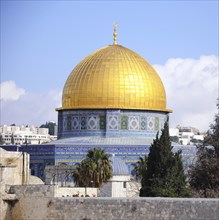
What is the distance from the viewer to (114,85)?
167 feet

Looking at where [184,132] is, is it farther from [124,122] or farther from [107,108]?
[124,122]

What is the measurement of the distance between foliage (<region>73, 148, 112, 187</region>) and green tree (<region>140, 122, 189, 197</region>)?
892 centimetres

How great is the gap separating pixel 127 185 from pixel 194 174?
10584 millimetres

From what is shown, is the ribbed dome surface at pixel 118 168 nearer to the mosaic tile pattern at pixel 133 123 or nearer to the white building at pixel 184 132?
the mosaic tile pattern at pixel 133 123

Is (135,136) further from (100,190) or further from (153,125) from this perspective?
(100,190)

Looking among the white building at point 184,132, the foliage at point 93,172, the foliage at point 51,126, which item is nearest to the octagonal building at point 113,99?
the foliage at point 93,172

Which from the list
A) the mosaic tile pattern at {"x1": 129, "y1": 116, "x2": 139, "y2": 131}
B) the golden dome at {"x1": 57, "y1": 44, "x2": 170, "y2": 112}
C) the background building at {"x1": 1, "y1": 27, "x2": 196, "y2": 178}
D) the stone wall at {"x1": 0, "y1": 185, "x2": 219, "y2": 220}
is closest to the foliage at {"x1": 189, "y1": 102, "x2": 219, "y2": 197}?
the stone wall at {"x1": 0, "y1": 185, "x2": 219, "y2": 220}

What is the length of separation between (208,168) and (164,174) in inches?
50.9

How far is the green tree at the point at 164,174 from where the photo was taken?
25.3 m

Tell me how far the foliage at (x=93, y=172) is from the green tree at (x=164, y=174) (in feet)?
29.3

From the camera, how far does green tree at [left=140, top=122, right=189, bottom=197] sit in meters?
25.3

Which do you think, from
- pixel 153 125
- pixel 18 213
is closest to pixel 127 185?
pixel 153 125

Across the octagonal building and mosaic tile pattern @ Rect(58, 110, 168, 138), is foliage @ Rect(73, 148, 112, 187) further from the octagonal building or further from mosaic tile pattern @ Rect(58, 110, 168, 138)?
mosaic tile pattern @ Rect(58, 110, 168, 138)

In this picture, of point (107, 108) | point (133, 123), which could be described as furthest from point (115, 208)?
point (107, 108)
